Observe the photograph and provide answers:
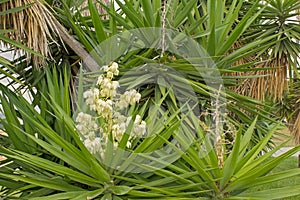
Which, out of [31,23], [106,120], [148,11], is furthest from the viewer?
[148,11]

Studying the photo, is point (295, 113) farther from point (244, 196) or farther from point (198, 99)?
point (244, 196)

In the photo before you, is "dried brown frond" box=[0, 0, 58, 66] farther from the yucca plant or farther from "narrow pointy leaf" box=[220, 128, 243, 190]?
"narrow pointy leaf" box=[220, 128, 243, 190]

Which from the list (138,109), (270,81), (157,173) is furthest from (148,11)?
(270,81)

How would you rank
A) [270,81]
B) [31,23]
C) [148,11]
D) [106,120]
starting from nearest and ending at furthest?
1. [106,120]
2. [31,23]
3. [148,11]
4. [270,81]

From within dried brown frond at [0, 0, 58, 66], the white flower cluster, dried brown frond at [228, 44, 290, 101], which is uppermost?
dried brown frond at [0, 0, 58, 66]

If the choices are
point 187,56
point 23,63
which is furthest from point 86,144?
point 23,63

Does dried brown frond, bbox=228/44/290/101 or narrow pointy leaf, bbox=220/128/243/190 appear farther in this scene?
dried brown frond, bbox=228/44/290/101

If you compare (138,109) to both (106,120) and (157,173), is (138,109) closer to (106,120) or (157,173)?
(106,120)

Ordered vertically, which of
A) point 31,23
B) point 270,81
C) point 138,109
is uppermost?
point 31,23

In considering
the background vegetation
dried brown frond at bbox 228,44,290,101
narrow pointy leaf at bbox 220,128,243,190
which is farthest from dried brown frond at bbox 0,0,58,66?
dried brown frond at bbox 228,44,290,101
